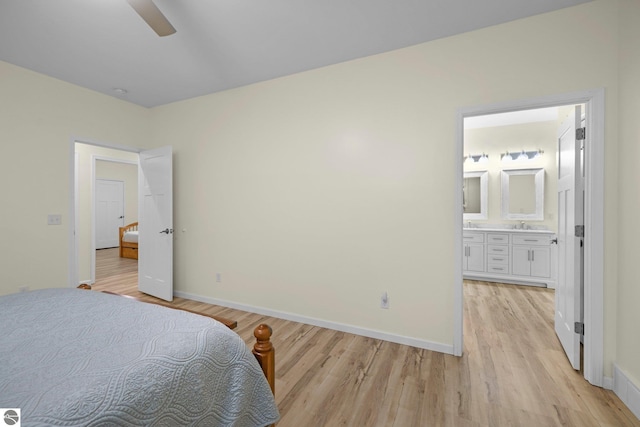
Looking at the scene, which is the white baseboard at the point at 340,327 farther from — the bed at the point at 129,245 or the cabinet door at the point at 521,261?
the bed at the point at 129,245

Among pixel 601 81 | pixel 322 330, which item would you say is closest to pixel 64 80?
pixel 322 330

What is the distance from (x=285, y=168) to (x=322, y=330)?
1696mm

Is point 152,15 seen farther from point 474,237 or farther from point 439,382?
point 474,237

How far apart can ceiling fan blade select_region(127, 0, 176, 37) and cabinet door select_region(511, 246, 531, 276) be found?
4967 mm

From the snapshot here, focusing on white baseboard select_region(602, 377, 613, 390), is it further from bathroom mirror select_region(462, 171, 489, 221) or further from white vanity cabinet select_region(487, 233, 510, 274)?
bathroom mirror select_region(462, 171, 489, 221)

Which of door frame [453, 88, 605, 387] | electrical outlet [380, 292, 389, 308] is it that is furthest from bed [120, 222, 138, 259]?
door frame [453, 88, 605, 387]

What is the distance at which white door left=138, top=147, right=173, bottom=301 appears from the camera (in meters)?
3.65

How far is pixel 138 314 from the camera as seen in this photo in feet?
4.41

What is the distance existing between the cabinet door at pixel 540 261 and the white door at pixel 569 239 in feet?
6.42

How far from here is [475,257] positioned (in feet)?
15.2

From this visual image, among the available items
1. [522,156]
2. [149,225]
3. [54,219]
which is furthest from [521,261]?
[54,219]

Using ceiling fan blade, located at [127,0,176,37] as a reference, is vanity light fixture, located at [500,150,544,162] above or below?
below

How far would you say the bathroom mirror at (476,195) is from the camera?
16.2ft

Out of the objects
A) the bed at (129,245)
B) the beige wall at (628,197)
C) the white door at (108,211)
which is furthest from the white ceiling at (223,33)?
the white door at (108,211)
